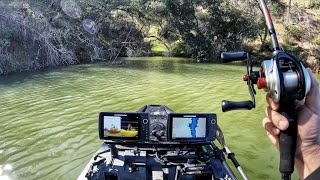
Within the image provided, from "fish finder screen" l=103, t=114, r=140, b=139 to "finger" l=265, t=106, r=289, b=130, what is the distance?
2.95 metres

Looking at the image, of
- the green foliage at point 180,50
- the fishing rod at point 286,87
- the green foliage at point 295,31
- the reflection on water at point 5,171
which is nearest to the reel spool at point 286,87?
the fishing rod at point 286,87

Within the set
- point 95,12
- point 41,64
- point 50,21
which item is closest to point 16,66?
point 41,64

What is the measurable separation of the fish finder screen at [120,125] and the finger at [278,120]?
2.95 m

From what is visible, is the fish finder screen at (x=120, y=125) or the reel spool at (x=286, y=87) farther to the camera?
the fish finder screen at (x=120, y=125)

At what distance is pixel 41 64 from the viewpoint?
723 inches

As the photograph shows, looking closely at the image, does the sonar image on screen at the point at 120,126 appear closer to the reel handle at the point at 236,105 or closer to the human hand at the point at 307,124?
the reel handle at the point at 236,105

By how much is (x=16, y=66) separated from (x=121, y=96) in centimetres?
829

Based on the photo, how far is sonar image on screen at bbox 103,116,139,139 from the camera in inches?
163

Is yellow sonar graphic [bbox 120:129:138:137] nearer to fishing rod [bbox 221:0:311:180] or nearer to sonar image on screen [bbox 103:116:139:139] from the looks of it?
sonar image on screen [bbox 103:116:139:139]

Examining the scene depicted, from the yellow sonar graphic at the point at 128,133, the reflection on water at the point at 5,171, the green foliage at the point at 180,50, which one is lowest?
the reflection on water at the point at 5,171

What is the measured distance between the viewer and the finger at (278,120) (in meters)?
1.24

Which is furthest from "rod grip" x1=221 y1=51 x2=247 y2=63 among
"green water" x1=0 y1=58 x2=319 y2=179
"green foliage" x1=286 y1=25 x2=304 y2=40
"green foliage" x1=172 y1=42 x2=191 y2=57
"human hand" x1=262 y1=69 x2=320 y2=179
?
"green foliage" x1=286 y1=25 x2=304 y2=40

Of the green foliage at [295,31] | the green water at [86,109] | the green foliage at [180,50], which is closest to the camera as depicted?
the green water at [86,109]

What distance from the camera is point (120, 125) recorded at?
415cm
